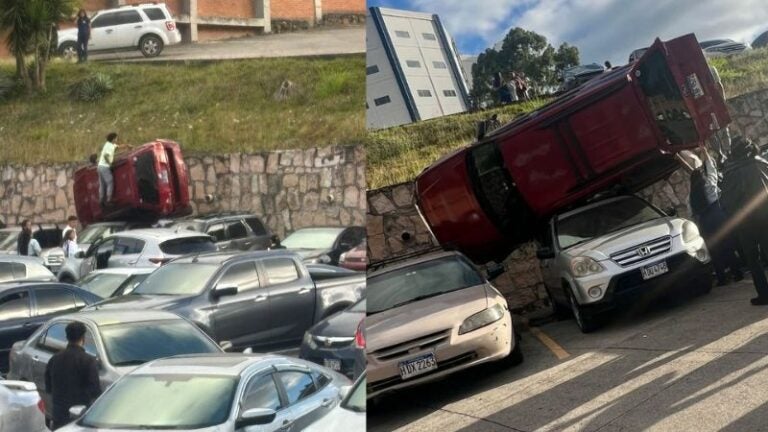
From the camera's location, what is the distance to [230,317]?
9.57 feet

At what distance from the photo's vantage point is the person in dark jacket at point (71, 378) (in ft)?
8.73

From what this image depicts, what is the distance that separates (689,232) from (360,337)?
1.38 meters

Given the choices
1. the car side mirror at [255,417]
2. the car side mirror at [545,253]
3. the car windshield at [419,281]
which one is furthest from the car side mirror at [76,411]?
the car side mirror at [545,253]

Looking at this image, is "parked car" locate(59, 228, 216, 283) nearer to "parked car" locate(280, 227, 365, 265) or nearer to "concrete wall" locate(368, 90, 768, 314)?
"parked car" locate(280, 227, 365, 265)

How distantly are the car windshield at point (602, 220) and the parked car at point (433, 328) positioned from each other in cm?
40

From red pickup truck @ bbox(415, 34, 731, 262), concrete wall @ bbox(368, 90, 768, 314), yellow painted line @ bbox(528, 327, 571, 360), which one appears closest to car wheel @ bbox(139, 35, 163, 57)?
concrete wall @ bbox(368, 90, 768, 314)

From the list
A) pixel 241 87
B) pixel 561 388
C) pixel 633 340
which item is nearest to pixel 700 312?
pixel 633 340

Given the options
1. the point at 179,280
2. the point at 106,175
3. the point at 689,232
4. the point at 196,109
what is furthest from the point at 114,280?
the point at 689,232

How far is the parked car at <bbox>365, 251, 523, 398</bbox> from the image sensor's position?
367cm

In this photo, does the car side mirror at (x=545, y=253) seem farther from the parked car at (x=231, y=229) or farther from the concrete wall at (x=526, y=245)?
the parked car at (x=231, y=229)

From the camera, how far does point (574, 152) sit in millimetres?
4074

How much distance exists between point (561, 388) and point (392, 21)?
165 centimetres

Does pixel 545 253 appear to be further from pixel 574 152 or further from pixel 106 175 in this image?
pixel 106 175

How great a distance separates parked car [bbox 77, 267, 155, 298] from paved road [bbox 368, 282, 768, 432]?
3.77 ft
